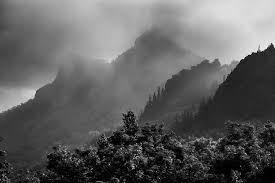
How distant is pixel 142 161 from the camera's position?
63.1 meters

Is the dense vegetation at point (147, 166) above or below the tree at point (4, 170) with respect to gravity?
below

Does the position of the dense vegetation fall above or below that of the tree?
below

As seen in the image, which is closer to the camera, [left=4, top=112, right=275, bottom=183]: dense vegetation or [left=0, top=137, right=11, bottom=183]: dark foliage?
[left=4, top=112, right=275, bottom=183]: dense vegetation

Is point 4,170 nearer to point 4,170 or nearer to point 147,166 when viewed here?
point 4,170

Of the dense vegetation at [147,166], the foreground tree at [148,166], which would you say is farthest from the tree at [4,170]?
the foreground tree at [148,166]

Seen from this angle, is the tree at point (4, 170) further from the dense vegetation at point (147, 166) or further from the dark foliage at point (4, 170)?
the dense vegetation at point (147, 166)

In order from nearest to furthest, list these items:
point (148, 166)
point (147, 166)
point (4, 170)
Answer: point (147, 166)
point (148, 166)
point (4, 170)

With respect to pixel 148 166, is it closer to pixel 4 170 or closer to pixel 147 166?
pixel 147 166

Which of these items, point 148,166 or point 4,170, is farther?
point 4,170

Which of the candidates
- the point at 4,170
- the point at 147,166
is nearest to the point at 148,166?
the point at 147,166

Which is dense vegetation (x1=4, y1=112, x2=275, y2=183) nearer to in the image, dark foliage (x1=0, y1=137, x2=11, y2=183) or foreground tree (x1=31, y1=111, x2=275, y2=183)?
foreground tree (x1=31, y1=111, x2=275, y2=183)

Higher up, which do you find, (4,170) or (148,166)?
(4,170)

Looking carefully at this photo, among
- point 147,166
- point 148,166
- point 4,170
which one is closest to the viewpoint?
point 147,166

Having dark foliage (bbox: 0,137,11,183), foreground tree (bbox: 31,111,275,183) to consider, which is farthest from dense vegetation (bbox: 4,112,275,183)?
dark foliage (bbox: 0,137,11,183)
